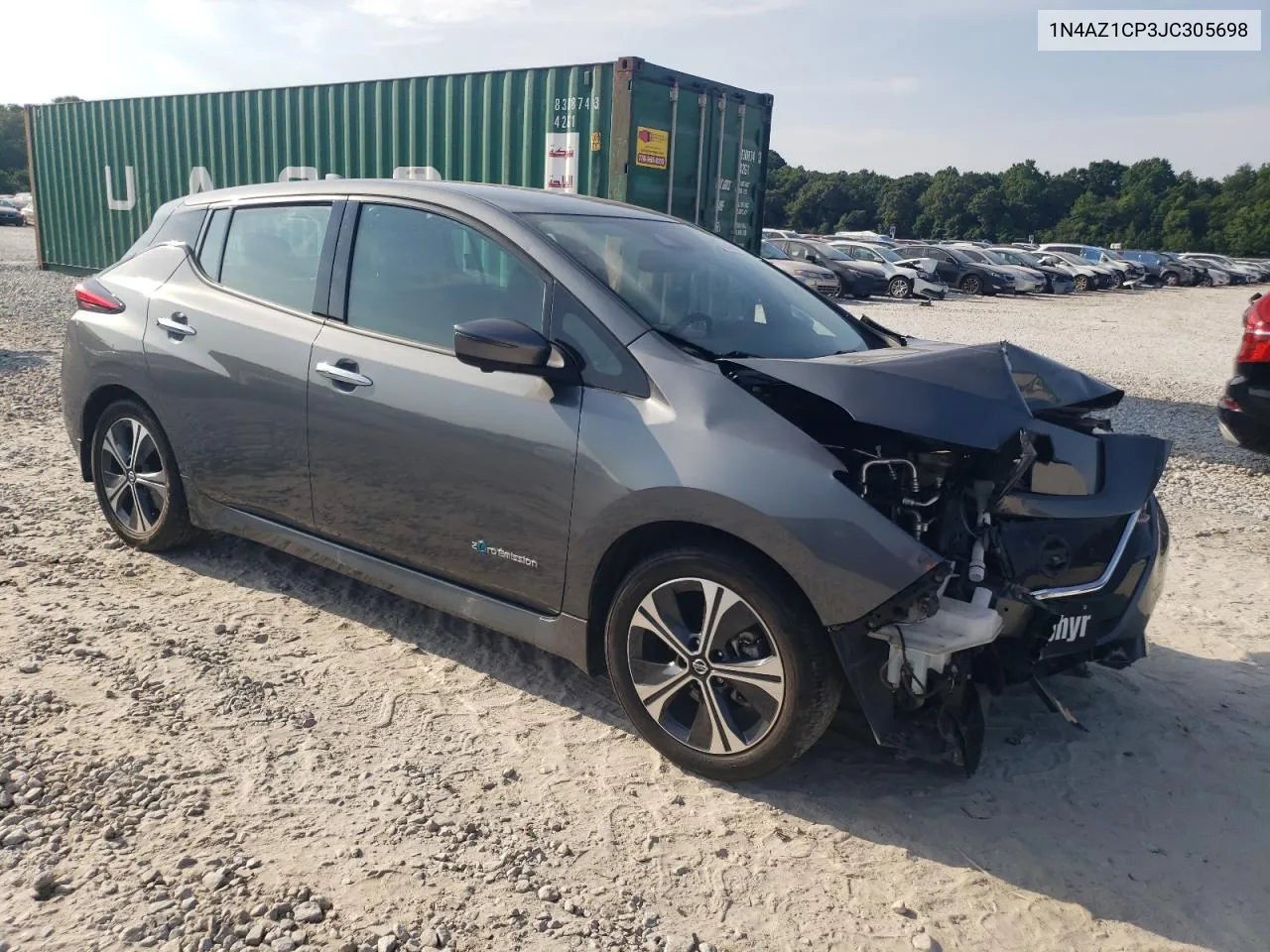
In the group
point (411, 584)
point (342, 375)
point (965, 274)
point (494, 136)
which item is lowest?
point (411, 584)

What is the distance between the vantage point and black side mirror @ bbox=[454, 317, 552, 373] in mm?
3076

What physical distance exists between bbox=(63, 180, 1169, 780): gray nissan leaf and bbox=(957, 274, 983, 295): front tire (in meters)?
27.3

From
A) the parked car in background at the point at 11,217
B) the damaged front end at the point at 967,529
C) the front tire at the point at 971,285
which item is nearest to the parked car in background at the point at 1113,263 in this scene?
the front tire at the point at 971,285

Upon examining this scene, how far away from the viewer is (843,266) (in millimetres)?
24125

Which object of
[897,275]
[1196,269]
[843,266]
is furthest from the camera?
[1196,269]

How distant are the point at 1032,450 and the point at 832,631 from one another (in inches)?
30.4

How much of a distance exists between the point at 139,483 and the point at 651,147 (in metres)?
5.89

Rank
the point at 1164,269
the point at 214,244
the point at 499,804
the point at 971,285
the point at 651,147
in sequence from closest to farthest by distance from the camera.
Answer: the point at 499,804
the point at 214,244
the point at 651,147
the point at 971,285
the point at 1164,269

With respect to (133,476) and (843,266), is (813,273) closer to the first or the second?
(843,266)

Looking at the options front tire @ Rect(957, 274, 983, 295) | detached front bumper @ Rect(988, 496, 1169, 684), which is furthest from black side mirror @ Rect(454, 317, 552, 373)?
front tire @ Rect(957, 274, 983, 295)

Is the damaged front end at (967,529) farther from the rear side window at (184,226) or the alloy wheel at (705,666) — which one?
the rear side window at (184,226)

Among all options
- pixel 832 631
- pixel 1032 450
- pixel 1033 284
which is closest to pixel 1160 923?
pixel 832 631

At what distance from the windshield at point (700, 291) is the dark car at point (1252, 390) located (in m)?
3.99

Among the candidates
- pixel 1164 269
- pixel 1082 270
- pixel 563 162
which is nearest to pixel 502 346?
pixel 563 162
